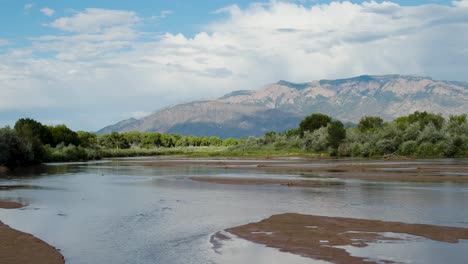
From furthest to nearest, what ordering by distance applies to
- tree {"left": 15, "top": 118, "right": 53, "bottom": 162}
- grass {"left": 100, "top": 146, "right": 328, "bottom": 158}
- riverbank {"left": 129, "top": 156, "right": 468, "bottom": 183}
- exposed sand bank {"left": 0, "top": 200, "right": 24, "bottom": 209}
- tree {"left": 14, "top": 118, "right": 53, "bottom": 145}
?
1. grass {"left": 100, "top": 146, "right": 328, "bottom": 158}
2. tree {"left": 14, "top": 118, "right": 53, "bottom": 145}
3. tree {"left": 15, "top": 118, "right": 53, "bottom": 162}
4. riverbank {"left": 129, "top": 156, "right": 468, "bottom": 183}
5. exposed sand bank {"left": 0, "top": 200, "right": 24, "bottom": 209}

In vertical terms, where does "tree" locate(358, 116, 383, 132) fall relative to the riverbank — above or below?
above

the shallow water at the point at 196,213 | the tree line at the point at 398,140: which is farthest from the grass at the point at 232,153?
the shallow water at the point at 196,213

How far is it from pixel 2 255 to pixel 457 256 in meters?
14.1

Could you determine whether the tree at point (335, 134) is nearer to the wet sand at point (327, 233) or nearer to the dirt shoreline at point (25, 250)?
the wet sand at point (327, 233)

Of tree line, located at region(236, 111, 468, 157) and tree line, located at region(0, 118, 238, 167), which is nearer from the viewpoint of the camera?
tree line, located at region(0, 118, 238, 167)

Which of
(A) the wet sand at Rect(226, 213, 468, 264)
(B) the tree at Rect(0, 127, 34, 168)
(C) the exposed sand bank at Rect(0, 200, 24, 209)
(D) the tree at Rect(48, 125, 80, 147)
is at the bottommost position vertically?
(A) the wet sand at Rect(226, 213, 468, 264)

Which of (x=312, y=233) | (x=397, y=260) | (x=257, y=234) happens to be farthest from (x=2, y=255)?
(x=397, y=260)

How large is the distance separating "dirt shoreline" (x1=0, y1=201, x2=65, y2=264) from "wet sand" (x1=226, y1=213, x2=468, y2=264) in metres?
6.99

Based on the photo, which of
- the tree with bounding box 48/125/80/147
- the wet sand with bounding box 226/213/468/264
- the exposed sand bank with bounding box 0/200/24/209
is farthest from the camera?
the tree with bounding box 48/125/80/147

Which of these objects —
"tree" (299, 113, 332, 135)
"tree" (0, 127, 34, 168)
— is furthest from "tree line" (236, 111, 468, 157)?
"tree" (0, 127, 34, 168)

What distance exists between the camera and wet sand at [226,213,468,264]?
676 inches

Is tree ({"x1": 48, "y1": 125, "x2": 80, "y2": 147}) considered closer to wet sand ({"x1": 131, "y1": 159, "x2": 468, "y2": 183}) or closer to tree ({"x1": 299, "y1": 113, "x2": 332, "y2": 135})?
tree ({"x1": 299, "y1": 113, "x2": 332, "y2": 135})

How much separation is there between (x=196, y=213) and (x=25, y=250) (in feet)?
35.9

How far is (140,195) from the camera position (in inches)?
1452
